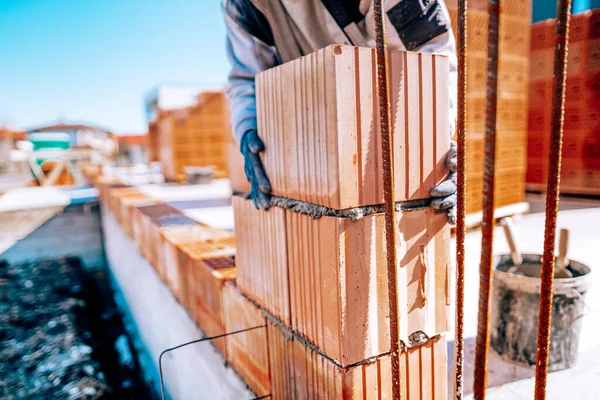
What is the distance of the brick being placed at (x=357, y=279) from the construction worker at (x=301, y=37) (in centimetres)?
16

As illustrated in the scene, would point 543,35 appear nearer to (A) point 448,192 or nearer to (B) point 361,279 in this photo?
(A) point 448,192

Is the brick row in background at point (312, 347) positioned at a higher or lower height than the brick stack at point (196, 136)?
lower

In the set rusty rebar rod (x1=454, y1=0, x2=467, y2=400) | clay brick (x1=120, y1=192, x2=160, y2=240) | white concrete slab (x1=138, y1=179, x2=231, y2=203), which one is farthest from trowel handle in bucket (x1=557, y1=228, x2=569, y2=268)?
white concrete slab (x1=138, y1=179, x2=231, y2=203)

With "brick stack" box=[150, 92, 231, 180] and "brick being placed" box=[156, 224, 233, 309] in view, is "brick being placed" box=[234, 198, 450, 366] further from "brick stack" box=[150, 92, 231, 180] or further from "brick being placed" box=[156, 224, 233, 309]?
"brick stack" box=[150, 92, 231, 180]

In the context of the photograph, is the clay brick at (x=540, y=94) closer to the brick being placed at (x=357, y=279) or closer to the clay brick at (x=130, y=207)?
the clay brick at (x=130, y=207)

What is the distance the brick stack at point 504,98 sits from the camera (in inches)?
184

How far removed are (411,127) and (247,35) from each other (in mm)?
1042

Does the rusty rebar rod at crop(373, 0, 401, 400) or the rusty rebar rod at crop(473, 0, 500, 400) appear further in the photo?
the rusty rebar rod at crop(373, 0, 401, 400)

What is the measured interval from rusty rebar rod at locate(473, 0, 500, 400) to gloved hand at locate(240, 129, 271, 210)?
3.27 ft

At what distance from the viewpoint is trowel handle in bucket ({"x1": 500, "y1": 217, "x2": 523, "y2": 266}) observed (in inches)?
90.3

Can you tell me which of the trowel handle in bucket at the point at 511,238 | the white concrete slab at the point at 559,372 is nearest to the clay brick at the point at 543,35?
the white concrete slab at the point at 559,372

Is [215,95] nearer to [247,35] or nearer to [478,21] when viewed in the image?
[478,21]

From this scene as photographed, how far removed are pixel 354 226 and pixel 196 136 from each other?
13.9 m

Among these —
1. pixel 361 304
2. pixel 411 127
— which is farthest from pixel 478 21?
pixel 361 304
